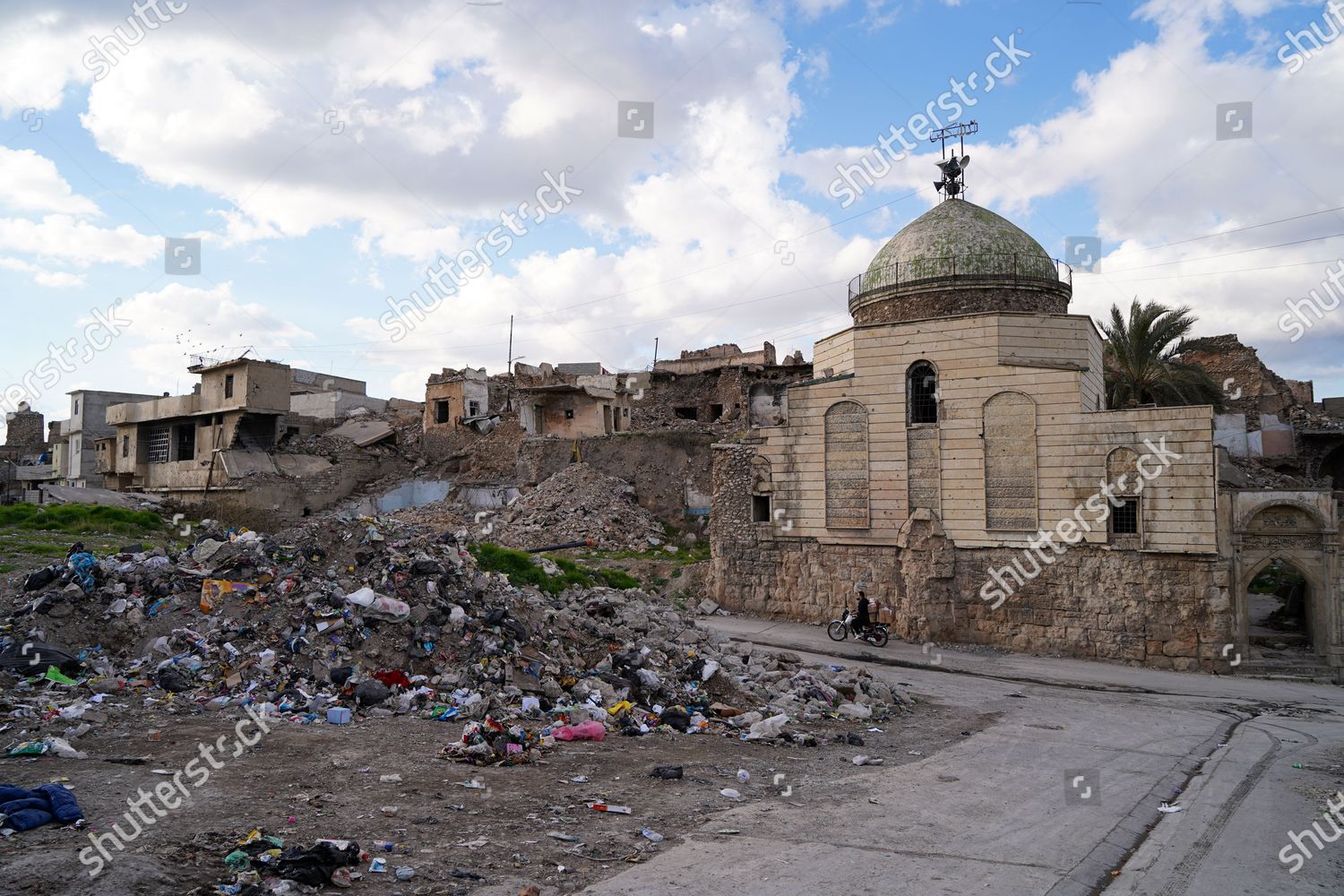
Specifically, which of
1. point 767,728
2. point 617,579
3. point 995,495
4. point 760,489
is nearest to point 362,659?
point 767,728

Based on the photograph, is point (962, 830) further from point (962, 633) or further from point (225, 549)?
point (962, 633)

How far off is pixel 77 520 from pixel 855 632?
19524mm

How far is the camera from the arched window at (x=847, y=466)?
62.7 feet

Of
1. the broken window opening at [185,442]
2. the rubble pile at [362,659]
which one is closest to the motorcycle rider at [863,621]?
the rubble pile at [362,659]

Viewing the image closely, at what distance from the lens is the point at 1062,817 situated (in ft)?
24.0

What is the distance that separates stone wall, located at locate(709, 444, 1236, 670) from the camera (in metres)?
15.8

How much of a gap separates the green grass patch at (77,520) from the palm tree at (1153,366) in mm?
27639

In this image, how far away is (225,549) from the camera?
12242 mm

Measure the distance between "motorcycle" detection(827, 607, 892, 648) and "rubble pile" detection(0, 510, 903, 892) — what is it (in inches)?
176

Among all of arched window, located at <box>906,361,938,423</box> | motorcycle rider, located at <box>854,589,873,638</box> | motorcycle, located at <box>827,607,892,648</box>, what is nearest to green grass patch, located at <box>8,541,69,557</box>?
motorcycle, located at <box>827,607,892,648</box>

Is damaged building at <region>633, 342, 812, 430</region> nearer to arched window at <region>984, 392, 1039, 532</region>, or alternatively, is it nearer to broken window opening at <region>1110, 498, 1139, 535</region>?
arched window at <region>984, 392, 1039, 532</region>

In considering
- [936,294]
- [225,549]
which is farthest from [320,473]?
[936,294]

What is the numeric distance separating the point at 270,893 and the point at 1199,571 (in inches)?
645

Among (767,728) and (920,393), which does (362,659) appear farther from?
(920,393)
